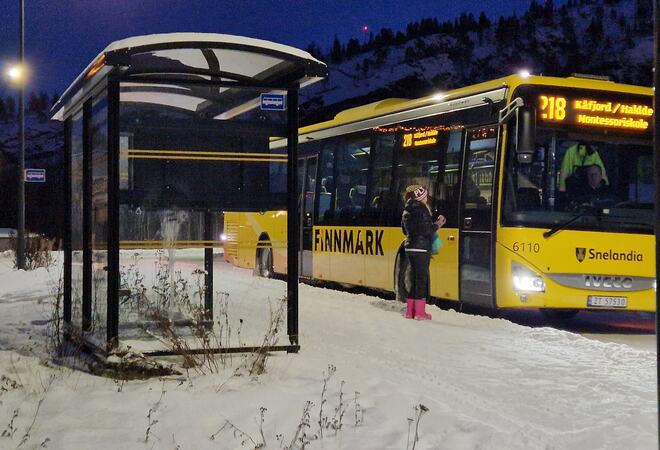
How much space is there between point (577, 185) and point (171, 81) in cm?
613

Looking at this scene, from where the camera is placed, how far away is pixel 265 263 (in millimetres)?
19266

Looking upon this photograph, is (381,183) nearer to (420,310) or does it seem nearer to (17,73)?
(420,310)

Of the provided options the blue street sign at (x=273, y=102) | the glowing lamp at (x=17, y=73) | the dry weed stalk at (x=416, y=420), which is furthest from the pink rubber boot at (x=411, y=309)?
the glowing lamp at (x=17, y=73)

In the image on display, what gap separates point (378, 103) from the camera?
1578 centimetres

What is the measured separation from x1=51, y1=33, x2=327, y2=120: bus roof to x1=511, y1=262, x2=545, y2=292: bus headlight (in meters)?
4.76

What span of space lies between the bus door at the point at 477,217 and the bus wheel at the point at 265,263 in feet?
22.7

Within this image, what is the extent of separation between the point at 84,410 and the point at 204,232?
9.52 feet

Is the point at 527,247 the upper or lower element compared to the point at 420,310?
upper

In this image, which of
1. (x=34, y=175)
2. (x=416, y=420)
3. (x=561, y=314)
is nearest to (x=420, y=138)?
(x=561, y=314)

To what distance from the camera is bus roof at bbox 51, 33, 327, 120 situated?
743 centimetres

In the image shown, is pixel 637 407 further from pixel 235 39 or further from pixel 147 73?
pixel 147 73

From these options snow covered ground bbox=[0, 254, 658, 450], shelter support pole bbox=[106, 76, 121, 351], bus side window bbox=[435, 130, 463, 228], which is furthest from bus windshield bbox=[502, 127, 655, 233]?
shelter support pole bbox=[106, 76, 121, 351]

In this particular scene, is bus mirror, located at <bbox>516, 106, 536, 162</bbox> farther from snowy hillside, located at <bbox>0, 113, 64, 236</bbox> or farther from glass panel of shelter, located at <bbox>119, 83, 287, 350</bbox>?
snowy hillside, located at <bbox>0, 113, 64, 236</bbox>

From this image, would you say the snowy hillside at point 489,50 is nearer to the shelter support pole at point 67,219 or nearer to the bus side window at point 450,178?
the bus side window at point 450,178
